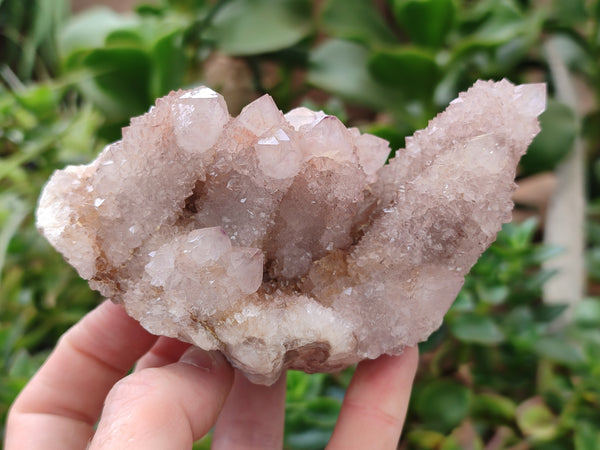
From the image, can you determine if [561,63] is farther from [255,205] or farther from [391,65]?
[255,205]

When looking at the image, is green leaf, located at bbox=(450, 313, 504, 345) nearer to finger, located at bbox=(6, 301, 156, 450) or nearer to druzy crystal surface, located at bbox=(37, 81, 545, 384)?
druzy crystal surface, located at bbox=(37, 81, 545, 384)

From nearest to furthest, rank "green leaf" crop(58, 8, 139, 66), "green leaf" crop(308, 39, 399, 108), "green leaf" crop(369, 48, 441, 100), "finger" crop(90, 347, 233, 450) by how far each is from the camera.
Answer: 1. "finger" crop(90, 347, 233, 450)
2. "green leaf" crop(369, 48, 441, 100)
3. "green leaf" crop(308, 39, 399, 108)
4. "green leaf" crop(58, 8, 139, 66)

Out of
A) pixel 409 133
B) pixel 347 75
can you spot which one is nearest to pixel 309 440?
pixel 409 133

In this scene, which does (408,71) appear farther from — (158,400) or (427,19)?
(158,400)

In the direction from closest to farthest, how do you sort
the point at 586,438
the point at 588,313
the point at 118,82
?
the point at 586,438 < the point at 588,313 < the point at 118,82

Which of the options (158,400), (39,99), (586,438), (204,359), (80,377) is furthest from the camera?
(39,99)

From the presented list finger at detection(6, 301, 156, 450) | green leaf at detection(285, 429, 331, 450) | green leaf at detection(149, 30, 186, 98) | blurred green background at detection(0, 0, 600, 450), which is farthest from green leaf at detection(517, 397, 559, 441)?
green leaf at detection(149, 30, 186, 98)

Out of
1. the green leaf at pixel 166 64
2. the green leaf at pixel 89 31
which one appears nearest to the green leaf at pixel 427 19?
the green leaf at pixel 166 64

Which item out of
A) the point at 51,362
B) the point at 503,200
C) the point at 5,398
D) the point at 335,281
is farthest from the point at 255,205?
the point at 5,398
